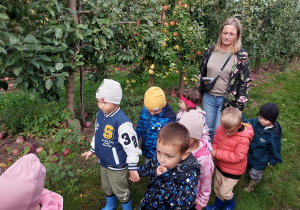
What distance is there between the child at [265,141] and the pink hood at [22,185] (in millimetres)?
2357

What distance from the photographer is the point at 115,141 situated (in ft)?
7.11

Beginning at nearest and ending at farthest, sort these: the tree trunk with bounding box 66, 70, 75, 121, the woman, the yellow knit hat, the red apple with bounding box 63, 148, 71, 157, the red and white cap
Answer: the red and white cap
the yellow knit hat
the woman
the red apple with bounding box 63, 148, 71, 157
the tree trunk with bounding box 66, 70, 75, 121

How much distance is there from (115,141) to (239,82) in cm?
166

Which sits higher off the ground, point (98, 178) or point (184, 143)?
point (184, 143)

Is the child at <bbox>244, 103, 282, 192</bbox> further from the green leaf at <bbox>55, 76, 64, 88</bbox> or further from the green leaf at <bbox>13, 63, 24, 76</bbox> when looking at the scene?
the green leaf at <bbox>13, 63, 24, 76</bbox>

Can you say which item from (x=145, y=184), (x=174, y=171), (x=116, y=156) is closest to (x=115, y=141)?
(x=116, y=156)

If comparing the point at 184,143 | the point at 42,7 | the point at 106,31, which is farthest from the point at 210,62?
the point at 42,7

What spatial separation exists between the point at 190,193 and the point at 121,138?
811 mm

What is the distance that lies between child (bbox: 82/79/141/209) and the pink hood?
88 centimetres

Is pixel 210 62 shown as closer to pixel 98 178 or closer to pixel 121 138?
pixel 121 138

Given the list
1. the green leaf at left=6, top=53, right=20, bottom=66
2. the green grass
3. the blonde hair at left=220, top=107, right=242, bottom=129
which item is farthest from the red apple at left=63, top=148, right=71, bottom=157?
the blonde hair at left=220, top=107, right=242, bottom=129

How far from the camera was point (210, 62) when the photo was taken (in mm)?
2885

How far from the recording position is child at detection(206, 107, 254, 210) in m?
2.22

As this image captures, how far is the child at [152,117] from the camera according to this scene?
2.31 m
